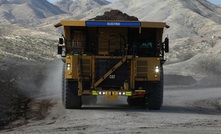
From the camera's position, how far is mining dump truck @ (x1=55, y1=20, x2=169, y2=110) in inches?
762

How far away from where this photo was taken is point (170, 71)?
60844 millimetres

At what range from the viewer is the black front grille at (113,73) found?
1936cm

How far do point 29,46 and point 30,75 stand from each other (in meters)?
29.9

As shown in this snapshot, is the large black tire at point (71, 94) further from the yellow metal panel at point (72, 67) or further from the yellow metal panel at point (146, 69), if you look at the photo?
the yellow metal panel at point (146, 69)

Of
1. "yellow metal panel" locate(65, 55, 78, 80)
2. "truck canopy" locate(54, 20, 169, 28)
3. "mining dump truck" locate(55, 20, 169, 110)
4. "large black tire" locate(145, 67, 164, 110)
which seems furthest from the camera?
"large black tire" locate(145, 67, 164, 110)

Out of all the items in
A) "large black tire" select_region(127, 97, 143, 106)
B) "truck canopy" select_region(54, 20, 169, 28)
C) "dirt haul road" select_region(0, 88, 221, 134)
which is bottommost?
"dirt haul road" select_region(0, 88, 221, 134)

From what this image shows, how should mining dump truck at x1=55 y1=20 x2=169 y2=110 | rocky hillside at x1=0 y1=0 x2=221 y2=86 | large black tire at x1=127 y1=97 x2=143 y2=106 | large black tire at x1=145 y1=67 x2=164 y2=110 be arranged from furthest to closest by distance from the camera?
rocky hillside at x1=0 y1=0 x2=221 y2=86, large black tire at x1=127 y1=97 x2=143 y2=106, large black tire at x1=145 y1=67 x2=164 y2=110, mining dump truck at x1=55 y1=20 x2=169 y2=110

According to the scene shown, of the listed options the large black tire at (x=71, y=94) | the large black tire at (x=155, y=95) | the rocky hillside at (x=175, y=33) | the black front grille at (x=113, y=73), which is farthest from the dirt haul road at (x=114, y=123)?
the rocky hillside at (x=175, y=33)

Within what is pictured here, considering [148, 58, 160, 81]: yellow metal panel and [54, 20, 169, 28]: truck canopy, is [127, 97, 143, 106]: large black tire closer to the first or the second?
[148, 58, 160, 81]: yellow metal panel

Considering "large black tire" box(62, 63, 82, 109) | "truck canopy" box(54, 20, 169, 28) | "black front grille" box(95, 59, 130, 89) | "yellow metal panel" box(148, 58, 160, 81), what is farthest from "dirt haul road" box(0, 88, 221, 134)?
"truck canopy" box(54, 20, 169, 28)

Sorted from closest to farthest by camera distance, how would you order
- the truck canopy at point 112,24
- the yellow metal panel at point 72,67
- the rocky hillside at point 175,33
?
the yellow metal panel at point 72,67
the truck canopy at point 112,24
the rocky hillside at point 175,33

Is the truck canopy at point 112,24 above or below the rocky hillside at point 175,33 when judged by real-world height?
below

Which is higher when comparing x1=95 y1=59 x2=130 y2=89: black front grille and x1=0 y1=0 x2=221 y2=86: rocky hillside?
x1=0 y1=0 x2=221 y2=86: rocky hillside

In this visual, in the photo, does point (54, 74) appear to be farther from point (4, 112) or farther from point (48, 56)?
point (48, 56)
